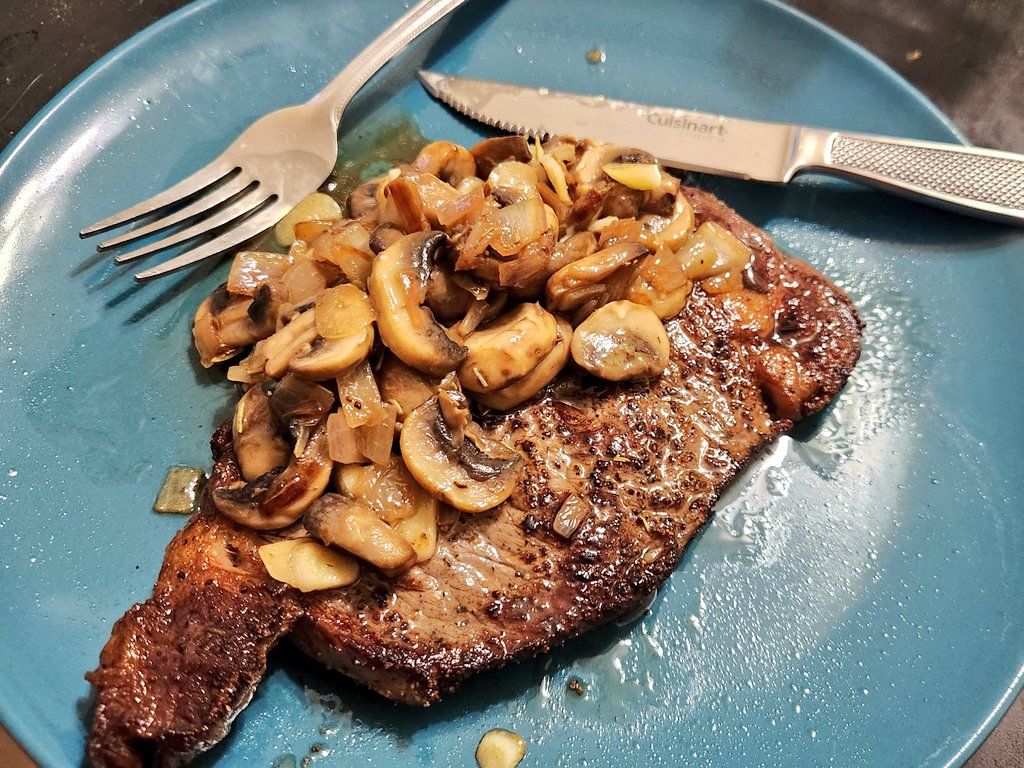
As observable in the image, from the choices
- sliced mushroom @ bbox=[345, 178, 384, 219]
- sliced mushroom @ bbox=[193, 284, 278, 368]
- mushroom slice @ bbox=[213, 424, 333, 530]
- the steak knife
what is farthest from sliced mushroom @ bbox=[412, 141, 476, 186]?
mushroom slice @ bbox=[213, 424, 333, 530]

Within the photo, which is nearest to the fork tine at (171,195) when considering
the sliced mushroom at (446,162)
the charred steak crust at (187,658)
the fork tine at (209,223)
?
the fork tine at (209,223)

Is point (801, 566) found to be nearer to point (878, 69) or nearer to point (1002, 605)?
point (1002, 605)

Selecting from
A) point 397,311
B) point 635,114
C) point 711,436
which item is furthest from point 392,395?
point 635,114

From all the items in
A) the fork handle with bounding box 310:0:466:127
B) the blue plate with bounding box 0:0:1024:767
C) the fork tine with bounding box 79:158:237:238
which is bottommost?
the blue plate with bounding box 0:0:1024:767

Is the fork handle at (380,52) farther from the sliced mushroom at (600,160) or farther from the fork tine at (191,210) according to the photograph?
the sliced mushroom at (600,160)

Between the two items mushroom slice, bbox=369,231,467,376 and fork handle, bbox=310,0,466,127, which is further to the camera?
fork handle, bbox=310,0,466,127

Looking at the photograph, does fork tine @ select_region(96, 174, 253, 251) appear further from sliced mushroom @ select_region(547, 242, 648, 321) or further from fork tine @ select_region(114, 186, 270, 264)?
sliced mushroom @ select_region(547, 242, 648, 321)

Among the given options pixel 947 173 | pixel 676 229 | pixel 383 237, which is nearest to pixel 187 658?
pixel 383 237
